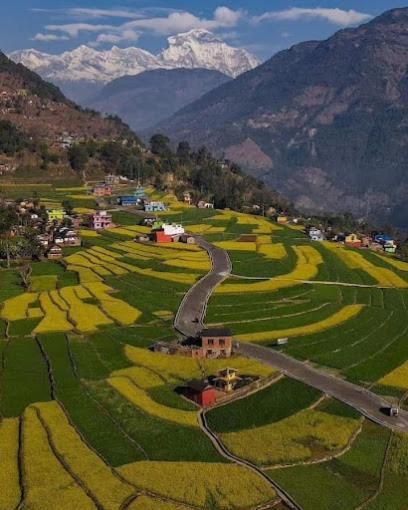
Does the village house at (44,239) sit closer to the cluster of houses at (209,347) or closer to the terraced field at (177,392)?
the terraced field at (177,392)

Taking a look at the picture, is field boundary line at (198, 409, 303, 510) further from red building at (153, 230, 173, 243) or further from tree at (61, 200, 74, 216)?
tree at (61, 200, 74, 216)

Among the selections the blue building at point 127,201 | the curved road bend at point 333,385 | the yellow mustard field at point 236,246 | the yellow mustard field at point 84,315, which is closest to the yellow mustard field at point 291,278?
the yellow mustard field at point 236,246

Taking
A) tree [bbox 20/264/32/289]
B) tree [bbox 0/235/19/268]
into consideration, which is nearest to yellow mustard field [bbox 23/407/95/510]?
tree [bbox 20/264/32/289]

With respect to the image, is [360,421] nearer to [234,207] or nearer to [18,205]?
[18,205]

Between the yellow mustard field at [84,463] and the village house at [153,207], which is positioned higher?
the village house at [153,207]

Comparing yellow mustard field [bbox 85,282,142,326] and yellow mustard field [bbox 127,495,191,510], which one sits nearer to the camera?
yellow mustard field [bbox 127,495,191,510]

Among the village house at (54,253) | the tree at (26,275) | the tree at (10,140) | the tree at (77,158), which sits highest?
the tree at (10,140)

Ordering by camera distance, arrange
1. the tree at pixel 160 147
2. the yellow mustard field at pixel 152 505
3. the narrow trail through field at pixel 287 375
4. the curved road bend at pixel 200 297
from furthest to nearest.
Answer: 1. the tree at pixel 160 147
2. the curved road bend at pixel 200 297
3. the narrow trail through field at pixel 287 375
4. the yellow mustard field at pixel 152 505
